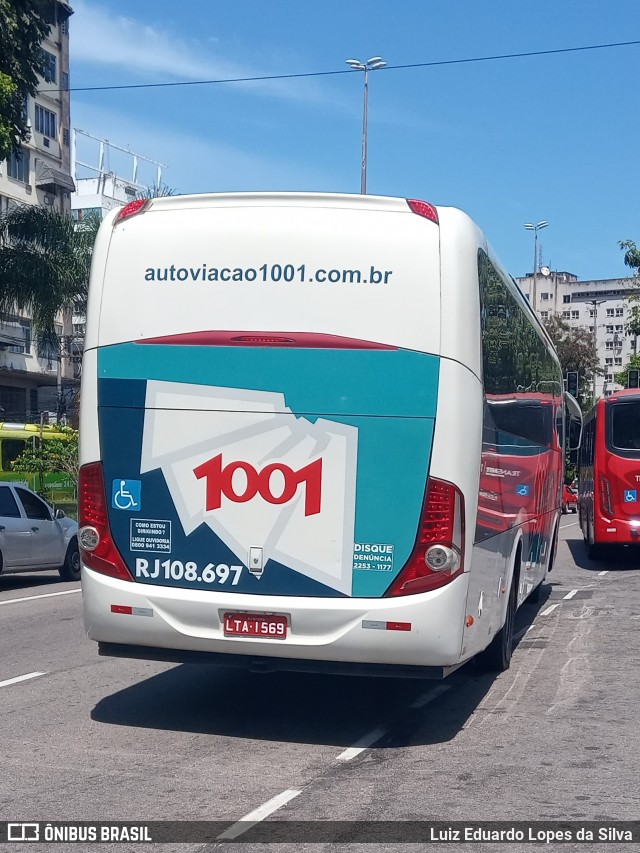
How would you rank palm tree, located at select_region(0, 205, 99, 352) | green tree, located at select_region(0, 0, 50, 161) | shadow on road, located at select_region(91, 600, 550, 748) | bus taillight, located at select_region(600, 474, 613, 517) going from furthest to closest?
1. palm tree, located at select_region(0, 205, 99, 352)
2. green tree, located at select_region(0, 0, 50, 161)
3. bus taillight, located at select_region(600, 474, 613, 517)
4. shadow on road, located at select_region(91, 600, 550, 748)

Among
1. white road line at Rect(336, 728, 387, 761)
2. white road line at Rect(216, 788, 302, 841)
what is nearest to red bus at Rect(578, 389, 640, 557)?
white road line at Rect(336, 728, 387, 761)

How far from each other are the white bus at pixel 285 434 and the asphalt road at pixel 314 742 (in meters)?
0.62

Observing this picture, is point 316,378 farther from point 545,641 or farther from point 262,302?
point 545,641

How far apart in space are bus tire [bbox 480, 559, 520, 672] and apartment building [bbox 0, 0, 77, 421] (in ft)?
146

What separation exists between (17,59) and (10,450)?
2304 centimetres

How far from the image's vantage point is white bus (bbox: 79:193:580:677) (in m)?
7.17

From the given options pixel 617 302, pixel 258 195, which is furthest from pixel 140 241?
pixel 617 302

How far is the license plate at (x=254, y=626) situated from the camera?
23.8 feet

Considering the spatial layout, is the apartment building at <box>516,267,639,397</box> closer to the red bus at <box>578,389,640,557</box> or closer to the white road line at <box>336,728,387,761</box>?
the red bus at <box>578,389,640,557</box>

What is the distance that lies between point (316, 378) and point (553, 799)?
2.89 metres

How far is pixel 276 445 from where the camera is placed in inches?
288

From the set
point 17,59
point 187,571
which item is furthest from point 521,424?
point 17,59

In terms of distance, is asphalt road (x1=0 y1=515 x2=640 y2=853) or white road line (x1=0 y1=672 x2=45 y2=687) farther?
white road line (x1=0 y1=672 x2=45 y2=687)

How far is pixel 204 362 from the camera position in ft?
24.4
